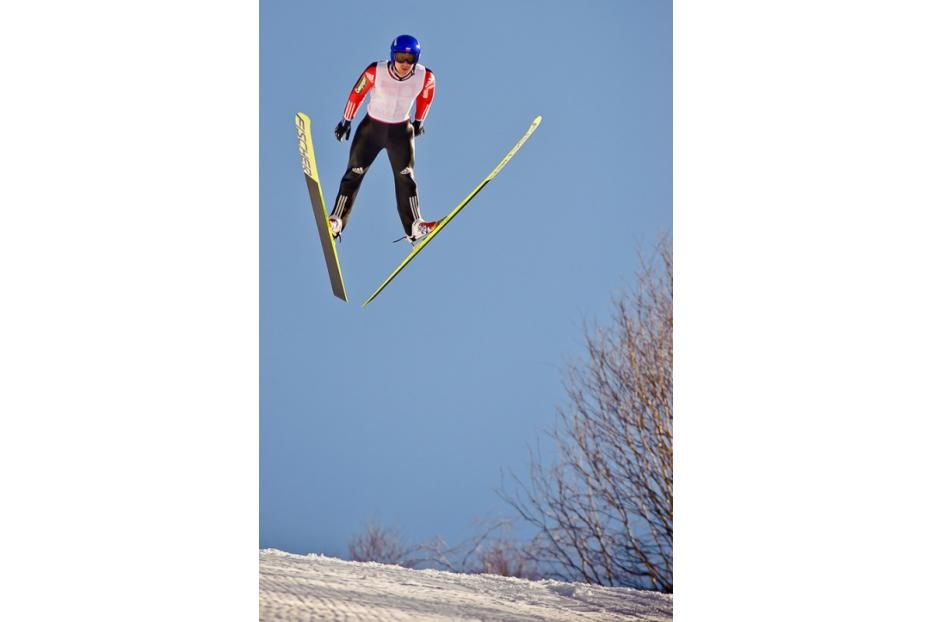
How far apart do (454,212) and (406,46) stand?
1.99 feet

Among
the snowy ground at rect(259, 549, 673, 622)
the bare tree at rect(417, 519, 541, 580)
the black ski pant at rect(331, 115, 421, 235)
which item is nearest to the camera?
the snowy ground at rect(259, 549, 673, 622)

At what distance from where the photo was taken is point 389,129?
3.99 m

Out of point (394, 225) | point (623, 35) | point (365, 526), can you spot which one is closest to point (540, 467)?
point (365, 526)

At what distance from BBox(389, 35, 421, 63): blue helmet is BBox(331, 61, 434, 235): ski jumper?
0.15 feet

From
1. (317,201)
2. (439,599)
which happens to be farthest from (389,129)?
(439,599)

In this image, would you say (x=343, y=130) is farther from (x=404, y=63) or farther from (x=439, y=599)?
(x=439, y=599)

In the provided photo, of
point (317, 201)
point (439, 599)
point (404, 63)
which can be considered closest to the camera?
point (439, 599)

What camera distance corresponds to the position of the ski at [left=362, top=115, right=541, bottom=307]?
3.91m

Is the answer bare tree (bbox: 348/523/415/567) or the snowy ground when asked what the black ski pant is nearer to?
bare tree (bbox: 348/523/415/567)

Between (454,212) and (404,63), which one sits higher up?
A: (404,63)

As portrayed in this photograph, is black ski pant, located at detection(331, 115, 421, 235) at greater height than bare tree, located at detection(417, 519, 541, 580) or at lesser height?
greater

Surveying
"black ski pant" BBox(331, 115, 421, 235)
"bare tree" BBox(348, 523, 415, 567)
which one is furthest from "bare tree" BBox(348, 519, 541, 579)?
"black ski pant" BBox(331, 115, 421, 235)
